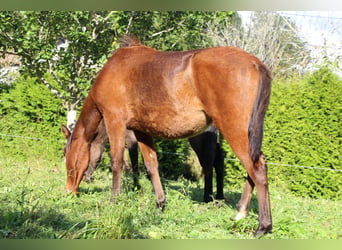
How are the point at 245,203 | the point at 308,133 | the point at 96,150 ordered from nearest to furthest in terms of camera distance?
the point at 245,203
the point at 96,150
the point at 308,133

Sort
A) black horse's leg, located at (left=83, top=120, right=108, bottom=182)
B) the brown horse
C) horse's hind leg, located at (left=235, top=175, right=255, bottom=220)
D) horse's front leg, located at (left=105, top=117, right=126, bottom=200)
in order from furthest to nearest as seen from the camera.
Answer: black horse's leg, located at (left=83, top=120, right=108, bottom=182), horse's front leg, located at (left=105, top=117, right=126, bottom=200), horse's hind leg, located at (left=235, top=175, right=255, bottom=220), the brown horse

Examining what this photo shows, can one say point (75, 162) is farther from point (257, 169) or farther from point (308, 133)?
point (308, 133)

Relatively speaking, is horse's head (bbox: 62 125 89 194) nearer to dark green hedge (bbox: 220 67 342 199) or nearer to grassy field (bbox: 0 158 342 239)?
grassy field (bbox: 0 158 342 239)

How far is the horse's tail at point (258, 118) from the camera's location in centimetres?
382

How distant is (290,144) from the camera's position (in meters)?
8.96

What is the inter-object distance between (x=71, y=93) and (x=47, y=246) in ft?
27.6

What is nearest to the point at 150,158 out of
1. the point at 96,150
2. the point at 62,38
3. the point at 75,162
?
the point at 75,162

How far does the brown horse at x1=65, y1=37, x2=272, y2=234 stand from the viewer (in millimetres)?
3910

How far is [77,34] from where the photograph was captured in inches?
303

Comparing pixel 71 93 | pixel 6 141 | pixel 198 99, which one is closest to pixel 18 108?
pixel 6 141

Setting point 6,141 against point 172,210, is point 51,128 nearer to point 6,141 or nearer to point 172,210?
point 6,141

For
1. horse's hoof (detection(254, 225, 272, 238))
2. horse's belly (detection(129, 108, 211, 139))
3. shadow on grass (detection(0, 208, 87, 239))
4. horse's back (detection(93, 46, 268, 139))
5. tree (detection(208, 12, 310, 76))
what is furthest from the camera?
tree (detection(208, 12, 310, 76))

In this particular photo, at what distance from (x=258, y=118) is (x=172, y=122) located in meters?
1.18

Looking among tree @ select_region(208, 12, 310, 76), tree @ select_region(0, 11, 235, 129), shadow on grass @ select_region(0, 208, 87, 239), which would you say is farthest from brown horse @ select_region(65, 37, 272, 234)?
tree @ select_region(208, 12, 310, 76)
